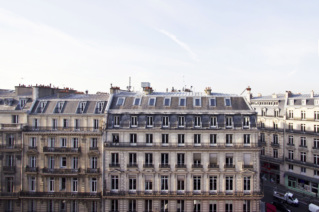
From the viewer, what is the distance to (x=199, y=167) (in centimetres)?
3822

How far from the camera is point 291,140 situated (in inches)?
2215

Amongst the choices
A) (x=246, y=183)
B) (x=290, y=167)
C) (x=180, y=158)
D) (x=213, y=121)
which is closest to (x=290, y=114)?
(x=290, y=167)

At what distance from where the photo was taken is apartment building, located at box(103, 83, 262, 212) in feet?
125

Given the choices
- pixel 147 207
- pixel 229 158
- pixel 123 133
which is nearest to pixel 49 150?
pixel 123 133

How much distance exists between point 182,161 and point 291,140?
3061cm

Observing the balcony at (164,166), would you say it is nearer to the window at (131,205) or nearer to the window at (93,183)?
the window at (131,205)

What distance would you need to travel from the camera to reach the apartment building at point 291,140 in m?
52.4

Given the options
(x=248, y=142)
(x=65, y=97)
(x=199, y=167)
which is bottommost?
(x=199, y=167)

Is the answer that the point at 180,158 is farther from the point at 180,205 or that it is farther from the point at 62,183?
the point at 62,183

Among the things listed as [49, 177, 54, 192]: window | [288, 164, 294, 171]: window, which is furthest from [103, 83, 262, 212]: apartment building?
[288, 164, 294, 171]: window

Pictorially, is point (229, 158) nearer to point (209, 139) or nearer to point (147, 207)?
point (209, 139)

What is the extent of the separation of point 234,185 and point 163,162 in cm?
1090

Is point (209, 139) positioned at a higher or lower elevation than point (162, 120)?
lower

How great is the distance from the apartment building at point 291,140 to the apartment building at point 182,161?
18823mm
